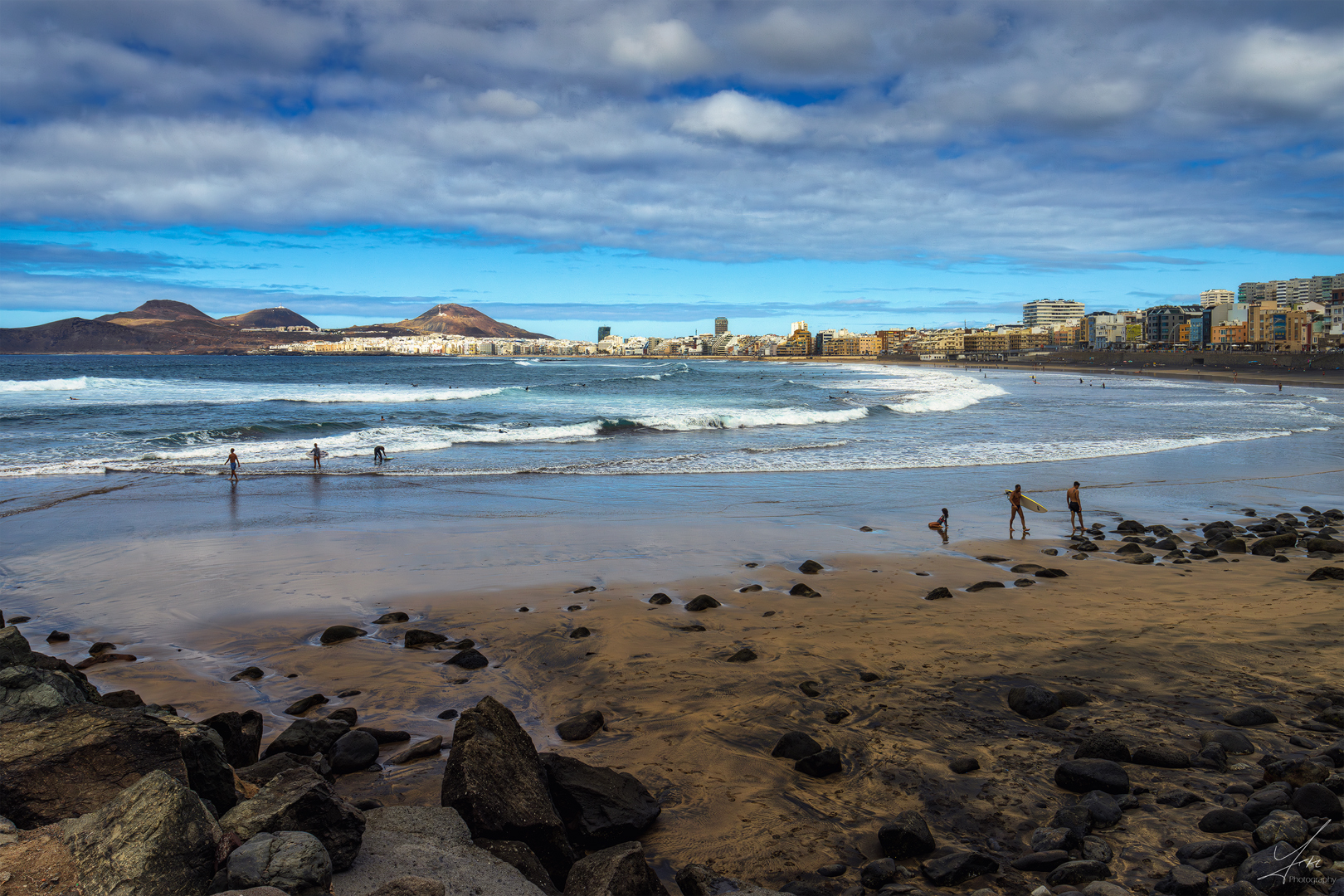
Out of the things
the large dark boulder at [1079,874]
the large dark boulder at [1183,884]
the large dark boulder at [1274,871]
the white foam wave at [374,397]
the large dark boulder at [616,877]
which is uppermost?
the white foam wave at [374,397]

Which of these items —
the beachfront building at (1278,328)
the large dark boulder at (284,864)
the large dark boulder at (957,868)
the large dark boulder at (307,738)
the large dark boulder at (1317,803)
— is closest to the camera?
the large dark boulder at (284,864)

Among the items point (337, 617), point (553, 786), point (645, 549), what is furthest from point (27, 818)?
point (645, 549)

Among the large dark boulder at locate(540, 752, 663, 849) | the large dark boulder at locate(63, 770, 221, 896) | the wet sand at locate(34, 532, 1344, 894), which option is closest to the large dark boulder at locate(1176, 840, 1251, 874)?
the wet sand at locate(34, 532, 1344, 894)

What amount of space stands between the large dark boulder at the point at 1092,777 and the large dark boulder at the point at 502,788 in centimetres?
324

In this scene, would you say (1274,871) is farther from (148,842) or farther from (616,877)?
(148,842)

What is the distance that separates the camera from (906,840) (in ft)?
14.1

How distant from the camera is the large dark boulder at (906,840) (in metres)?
4.29

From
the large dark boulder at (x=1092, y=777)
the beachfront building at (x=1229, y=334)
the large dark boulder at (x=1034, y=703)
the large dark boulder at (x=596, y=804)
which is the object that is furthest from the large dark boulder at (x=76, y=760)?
the beachfront building at (x=1229, y=334)

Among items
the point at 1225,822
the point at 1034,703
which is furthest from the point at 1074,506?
the point at 1225,822

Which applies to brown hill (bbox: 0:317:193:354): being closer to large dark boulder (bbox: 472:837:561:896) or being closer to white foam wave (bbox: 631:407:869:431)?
white foam wave (bbox: 631:407:869:431)

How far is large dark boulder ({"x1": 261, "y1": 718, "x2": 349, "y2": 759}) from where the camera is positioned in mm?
5383

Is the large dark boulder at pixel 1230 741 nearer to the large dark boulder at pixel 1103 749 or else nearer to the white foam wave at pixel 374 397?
the large dark boulder at pixel 1103 749

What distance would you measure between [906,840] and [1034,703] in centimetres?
235

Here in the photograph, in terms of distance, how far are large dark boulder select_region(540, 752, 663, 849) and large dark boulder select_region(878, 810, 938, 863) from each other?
1.37 meters
